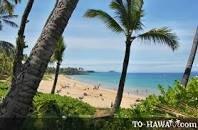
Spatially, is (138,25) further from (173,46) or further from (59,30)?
(59,30)

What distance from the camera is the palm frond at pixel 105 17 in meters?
20.1

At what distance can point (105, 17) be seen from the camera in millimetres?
20156

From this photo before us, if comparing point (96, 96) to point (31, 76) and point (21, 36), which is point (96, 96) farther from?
point (31, 76)

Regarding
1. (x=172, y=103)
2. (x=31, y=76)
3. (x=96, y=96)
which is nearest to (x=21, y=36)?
(x=31, y=76)

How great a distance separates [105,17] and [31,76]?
12876 mm

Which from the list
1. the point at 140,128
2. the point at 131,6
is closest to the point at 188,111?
the point at 140,128

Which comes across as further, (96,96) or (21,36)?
(96,96)

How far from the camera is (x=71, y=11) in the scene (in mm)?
7984

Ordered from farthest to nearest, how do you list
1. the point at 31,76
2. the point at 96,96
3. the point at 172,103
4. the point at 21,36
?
the point at 96,96
the point at 21,36
the point at 31,76
the point at 172,103

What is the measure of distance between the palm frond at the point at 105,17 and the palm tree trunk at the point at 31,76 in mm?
12289

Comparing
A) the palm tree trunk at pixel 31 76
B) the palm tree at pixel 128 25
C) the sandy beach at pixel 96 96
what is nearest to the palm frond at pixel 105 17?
the palm tree at pixel 128 25

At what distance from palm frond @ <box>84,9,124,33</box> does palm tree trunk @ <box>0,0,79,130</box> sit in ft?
40.3

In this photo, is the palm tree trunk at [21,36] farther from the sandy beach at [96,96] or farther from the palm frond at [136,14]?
the sandy beach at [96,96]

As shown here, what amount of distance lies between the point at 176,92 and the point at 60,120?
1.94 metres
